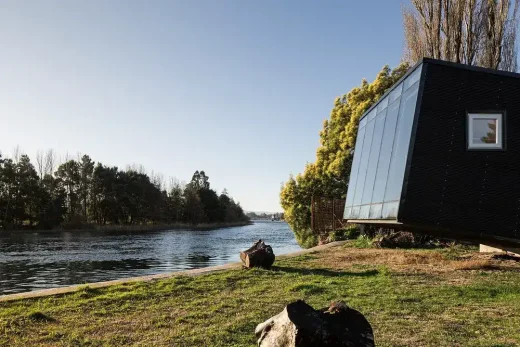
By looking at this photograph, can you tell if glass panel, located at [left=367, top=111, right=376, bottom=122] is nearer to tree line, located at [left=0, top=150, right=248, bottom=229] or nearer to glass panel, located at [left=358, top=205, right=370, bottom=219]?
glass panel, located at [left=358, top=205, right=370, bottom=219]

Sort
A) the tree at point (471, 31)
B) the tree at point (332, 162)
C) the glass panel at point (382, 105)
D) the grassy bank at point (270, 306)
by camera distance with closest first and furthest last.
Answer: the grassy bank at point (270, 306) < the glass panel at point (382, 105) < the tree at point (471, 31) < the tree at point (332, 162)

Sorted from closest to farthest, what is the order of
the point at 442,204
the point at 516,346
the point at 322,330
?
the point at 322,330 → the point at 516,346 → the point at 442,204

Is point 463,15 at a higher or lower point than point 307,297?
higher

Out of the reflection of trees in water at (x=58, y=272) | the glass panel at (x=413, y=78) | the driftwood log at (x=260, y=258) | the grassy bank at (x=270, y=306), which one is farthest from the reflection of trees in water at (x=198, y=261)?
the glass panel at (x=413, y=78)

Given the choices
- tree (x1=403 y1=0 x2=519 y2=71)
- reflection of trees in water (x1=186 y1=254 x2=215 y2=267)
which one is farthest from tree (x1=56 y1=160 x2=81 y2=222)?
tree (x1=403 y1=0 x2=519 y2=71)

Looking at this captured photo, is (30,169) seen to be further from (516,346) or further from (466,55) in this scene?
(516,346)

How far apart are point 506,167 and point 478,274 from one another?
17.0ft

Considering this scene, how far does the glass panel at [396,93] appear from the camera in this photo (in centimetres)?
769

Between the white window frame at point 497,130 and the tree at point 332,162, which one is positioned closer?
the white window frame at point 497,130

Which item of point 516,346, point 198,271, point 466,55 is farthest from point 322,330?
point 466,55

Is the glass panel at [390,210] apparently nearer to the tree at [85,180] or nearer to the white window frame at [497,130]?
the white window frame at [497,130]

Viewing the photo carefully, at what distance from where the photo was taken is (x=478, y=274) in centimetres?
1085

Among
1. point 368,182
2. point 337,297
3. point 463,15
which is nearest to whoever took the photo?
point 337,297

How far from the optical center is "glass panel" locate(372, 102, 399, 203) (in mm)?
7727
